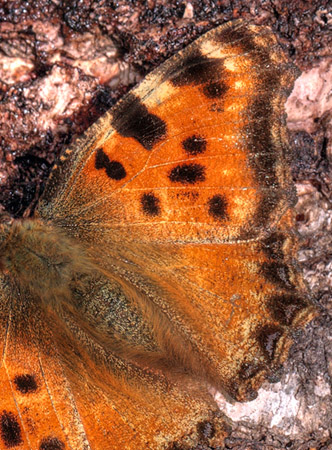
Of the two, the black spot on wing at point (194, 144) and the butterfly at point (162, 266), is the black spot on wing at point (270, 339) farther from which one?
the black spot on wing at point (194, 144)

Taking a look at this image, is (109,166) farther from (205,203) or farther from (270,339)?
(270,339)

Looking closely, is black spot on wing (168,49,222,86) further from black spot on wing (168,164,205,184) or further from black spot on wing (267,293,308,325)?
black spot on wing (267,293,308,325)

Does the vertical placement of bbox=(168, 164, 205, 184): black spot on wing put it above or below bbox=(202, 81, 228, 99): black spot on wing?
below

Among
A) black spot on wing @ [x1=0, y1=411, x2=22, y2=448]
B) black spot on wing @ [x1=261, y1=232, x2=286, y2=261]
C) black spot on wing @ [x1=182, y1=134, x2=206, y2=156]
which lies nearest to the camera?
black spot on wing @ [x1=0, y1=411, x2=22, y2=448]

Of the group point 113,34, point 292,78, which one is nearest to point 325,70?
point 292,78

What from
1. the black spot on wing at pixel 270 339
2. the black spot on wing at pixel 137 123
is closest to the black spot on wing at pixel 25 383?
the black spot on wing at pixel 270 339

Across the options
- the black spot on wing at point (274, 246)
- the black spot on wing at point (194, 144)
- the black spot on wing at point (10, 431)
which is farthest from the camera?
the black spot on wing at point (274, 246)

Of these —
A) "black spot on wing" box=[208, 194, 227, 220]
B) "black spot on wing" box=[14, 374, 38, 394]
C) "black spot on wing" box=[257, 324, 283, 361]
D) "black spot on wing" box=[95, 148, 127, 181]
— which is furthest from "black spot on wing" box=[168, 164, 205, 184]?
"black spot on wing" box=[14, 374, 38, 394]

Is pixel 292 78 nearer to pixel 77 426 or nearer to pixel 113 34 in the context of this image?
pixel 113 34
